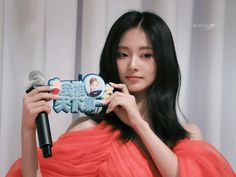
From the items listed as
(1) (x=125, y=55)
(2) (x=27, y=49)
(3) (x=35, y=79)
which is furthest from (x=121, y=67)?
(2) (x=27, y=49)

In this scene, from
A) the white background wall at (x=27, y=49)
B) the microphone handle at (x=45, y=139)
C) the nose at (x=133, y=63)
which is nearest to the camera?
the microphone handle at (x=45, y=139)

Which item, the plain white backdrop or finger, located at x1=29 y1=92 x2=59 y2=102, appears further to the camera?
the plain white backdrop

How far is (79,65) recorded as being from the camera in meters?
1.18

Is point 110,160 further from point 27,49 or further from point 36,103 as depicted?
point 27,49

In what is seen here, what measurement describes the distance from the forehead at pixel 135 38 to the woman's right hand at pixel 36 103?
0.26 metres

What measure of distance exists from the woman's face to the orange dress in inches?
5.8

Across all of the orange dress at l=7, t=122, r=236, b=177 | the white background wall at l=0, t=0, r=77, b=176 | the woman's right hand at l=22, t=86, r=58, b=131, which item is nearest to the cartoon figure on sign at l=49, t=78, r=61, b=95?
the woman's right hand at l=22, t=86, r=58, b=131

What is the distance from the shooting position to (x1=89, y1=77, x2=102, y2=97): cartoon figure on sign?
77cm

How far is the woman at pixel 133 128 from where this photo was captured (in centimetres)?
78

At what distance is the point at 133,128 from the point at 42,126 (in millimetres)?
254

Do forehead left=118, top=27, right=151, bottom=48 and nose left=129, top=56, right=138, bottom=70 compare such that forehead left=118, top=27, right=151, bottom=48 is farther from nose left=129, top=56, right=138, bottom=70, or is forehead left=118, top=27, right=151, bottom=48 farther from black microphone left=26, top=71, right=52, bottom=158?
black microphone left=26, top=71, right=52, bottom=158

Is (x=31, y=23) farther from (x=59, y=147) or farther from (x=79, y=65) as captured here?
(x=59, y=147)

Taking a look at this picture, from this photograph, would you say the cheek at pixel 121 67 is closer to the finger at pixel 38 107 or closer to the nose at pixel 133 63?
the nose at pixel 133 63

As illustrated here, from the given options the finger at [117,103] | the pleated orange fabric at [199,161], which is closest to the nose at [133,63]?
the finger at [117,103]
